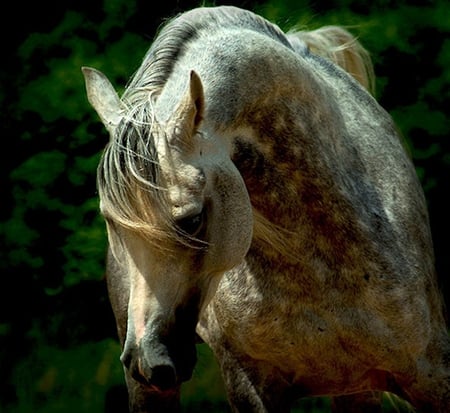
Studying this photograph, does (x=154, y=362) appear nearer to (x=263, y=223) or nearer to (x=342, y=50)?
(x=263, y=223)

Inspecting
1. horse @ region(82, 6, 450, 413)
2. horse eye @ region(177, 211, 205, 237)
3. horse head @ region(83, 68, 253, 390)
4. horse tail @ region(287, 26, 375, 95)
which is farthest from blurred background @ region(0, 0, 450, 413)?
horse eye @ region(177, 211, 205, 237)

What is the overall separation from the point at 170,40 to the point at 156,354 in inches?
37.6

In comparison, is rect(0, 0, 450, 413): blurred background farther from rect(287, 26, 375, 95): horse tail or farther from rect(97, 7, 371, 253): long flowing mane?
rect(97, 7, 371, 253): long flowing mane

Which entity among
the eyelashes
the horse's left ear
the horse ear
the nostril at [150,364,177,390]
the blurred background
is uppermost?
the horse's left ear

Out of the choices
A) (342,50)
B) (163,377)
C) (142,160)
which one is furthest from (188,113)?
(342,50)

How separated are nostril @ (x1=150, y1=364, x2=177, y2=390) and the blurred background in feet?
9.67

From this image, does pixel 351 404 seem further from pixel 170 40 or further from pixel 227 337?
pixel 170 40

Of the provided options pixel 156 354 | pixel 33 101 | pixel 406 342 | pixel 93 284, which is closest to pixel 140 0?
pixel 33 101

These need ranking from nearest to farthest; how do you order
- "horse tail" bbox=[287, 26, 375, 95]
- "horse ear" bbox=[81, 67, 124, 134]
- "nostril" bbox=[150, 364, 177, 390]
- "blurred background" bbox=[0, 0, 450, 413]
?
1. "nostril" bbox=[150, 364, 177, 390]
2. "horse ear" bbox=[81, 67, 124, 134]
3. "horse tail" bbox=[287, 26, 375, 95]
4. "blurred background" bbox=[0, 0, 450, 413]

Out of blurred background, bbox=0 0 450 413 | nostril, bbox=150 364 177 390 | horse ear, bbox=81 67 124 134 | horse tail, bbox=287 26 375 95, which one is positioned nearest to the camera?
nostril, bbox=150 364 177 390

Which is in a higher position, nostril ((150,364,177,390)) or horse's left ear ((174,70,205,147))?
horse's left ear ((174,70,205,147))

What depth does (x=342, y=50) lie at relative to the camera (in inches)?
217

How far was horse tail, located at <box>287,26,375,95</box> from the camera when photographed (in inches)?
209

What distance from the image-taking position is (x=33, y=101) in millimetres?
6637
